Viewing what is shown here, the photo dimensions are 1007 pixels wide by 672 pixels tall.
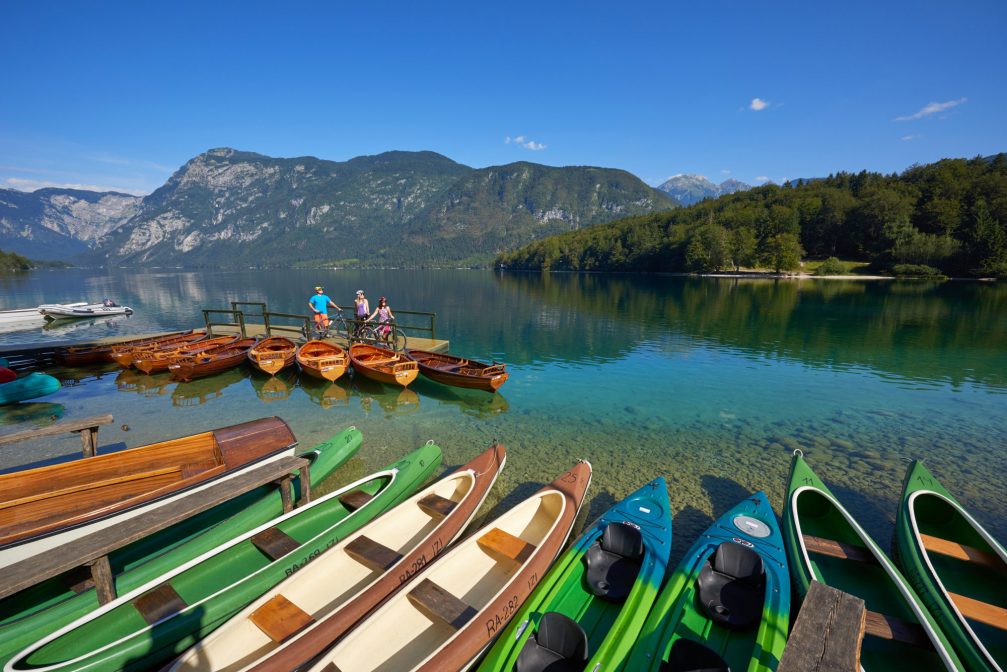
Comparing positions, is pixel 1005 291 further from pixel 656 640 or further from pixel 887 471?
pixel 656 640

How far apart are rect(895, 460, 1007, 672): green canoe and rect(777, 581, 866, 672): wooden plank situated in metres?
2.27

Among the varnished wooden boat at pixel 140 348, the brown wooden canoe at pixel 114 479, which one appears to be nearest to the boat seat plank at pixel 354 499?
the brown wooden canoe at pixel 114 479

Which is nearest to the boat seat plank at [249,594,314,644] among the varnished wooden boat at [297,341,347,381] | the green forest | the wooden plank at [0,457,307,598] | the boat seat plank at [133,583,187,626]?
the boat seat plank at [133,583,187,626]

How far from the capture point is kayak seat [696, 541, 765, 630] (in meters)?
4.92

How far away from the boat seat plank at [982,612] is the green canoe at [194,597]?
793 centimetres

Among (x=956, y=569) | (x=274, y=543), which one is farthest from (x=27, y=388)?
(x=956, y=569)

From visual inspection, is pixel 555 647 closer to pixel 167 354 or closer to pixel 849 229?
pixel 167 354

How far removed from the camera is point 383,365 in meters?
17.0

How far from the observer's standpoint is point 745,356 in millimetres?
23391

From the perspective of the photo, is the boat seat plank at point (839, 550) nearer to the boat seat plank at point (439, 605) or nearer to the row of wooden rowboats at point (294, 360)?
the boat seat plank at point (439, 605)

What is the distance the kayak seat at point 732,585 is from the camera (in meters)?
4.92

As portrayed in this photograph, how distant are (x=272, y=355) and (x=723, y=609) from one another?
718 inches

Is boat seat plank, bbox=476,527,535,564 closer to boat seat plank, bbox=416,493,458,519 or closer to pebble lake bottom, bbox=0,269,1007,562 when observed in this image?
boat seat plank, bbox=416,493,458,519

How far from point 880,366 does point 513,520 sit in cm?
2376
